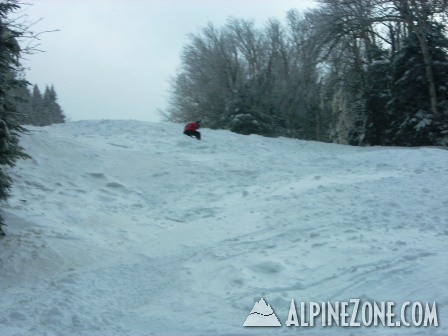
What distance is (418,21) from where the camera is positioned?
22.1 meters

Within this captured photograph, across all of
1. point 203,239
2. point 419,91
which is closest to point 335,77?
point 419,91

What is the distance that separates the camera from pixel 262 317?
5293 millimetres

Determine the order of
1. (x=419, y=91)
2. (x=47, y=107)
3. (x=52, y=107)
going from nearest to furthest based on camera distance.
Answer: (x=419, y=91) → (x=47, y=107) → (x=52, y=107)

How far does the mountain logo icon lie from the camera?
5.14 meters

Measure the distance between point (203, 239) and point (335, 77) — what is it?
23.0 meters

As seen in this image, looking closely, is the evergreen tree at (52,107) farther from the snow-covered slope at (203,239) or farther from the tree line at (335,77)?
the snow-covered slope at (203,239)

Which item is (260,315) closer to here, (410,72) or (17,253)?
(17,253)

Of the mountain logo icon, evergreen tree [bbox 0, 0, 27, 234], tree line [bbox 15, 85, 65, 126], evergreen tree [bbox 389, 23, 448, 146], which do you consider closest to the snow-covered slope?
the mountain logo icon

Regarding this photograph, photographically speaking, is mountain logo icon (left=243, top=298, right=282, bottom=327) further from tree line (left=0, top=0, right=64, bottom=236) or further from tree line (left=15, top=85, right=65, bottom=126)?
tree line (left=15, top=85, right=65, bottom=126)

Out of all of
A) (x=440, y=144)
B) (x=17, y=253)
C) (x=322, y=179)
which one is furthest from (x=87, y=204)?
(x=440, y=144)

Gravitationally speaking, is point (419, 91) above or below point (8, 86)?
above

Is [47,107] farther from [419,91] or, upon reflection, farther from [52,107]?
[419,91]

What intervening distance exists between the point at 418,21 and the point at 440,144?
5612 millimetres

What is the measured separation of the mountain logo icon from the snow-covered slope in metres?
0.08
